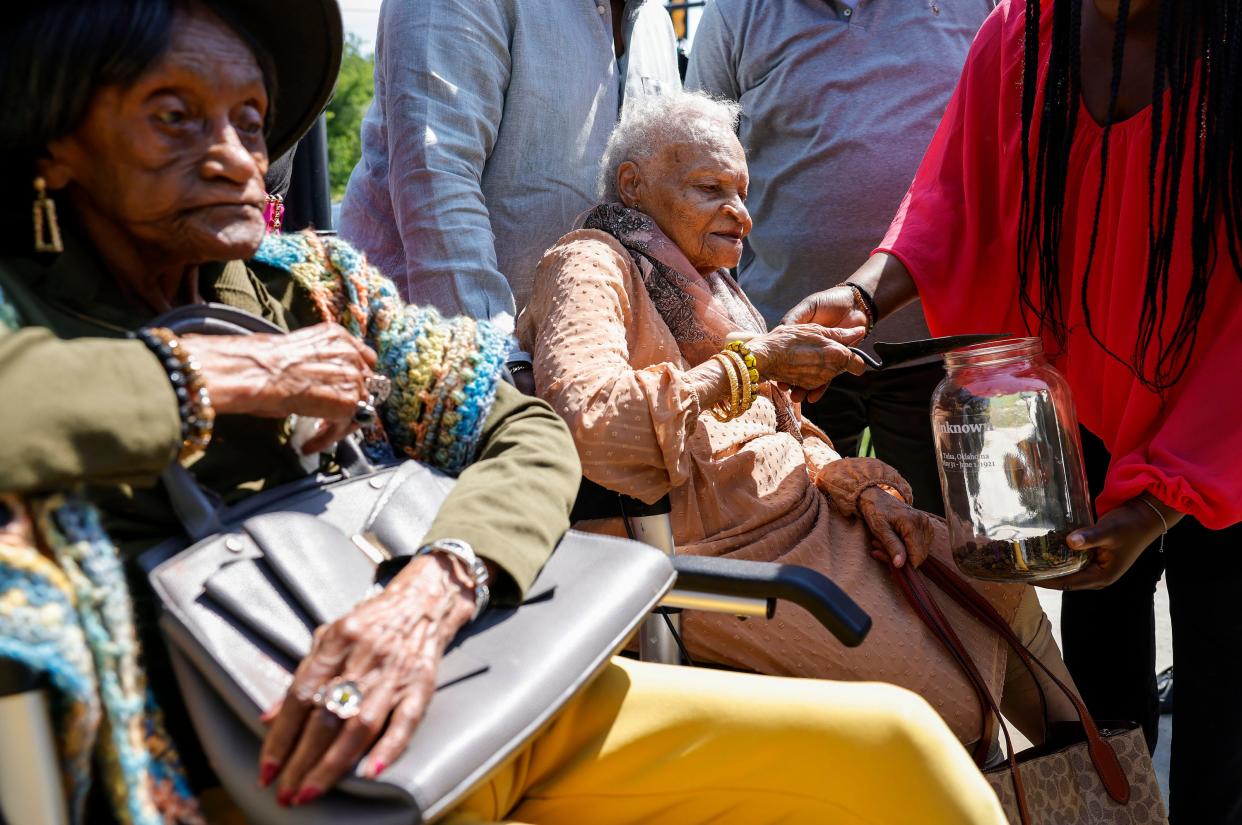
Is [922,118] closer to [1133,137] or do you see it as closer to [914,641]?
[1133,137]

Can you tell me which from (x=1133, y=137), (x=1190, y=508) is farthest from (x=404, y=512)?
(x=1133, y=137)

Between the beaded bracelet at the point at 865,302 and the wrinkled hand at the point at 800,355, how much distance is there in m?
0.29

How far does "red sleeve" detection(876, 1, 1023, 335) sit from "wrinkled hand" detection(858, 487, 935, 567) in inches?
19.9

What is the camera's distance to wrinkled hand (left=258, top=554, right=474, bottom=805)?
1193 mm

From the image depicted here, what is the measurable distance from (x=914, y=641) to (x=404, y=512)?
1061 millimetres

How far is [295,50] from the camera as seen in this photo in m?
1.79

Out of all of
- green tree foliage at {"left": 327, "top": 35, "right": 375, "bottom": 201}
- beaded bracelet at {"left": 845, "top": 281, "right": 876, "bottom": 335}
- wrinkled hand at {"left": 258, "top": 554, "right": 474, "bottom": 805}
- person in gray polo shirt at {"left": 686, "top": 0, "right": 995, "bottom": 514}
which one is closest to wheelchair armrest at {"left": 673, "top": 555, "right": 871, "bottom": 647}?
wrinkled hand at {"left": 258, "top": 554, "right": 474, "bottom": 805}

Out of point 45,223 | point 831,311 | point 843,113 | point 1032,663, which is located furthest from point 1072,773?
point 843,113

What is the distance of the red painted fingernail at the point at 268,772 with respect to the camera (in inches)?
47.0

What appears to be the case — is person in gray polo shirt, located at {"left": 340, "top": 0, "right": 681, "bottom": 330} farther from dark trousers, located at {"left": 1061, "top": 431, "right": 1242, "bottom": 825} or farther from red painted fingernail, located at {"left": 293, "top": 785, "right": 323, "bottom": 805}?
red painted fingernail, located at {"left": 293, "top": 785, "right": 323, "bottom": 805}

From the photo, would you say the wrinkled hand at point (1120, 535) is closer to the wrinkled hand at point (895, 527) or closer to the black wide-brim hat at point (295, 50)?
the wrinkled hand at point (895, 527)

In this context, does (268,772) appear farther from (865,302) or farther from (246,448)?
(865,302)

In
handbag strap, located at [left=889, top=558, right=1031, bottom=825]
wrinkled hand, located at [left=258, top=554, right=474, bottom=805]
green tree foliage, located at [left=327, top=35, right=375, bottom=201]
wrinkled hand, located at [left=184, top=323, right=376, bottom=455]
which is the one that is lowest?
green tree foliage, located at [left=327, top=35, right=375, bottom=201]

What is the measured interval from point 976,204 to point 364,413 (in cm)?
163
